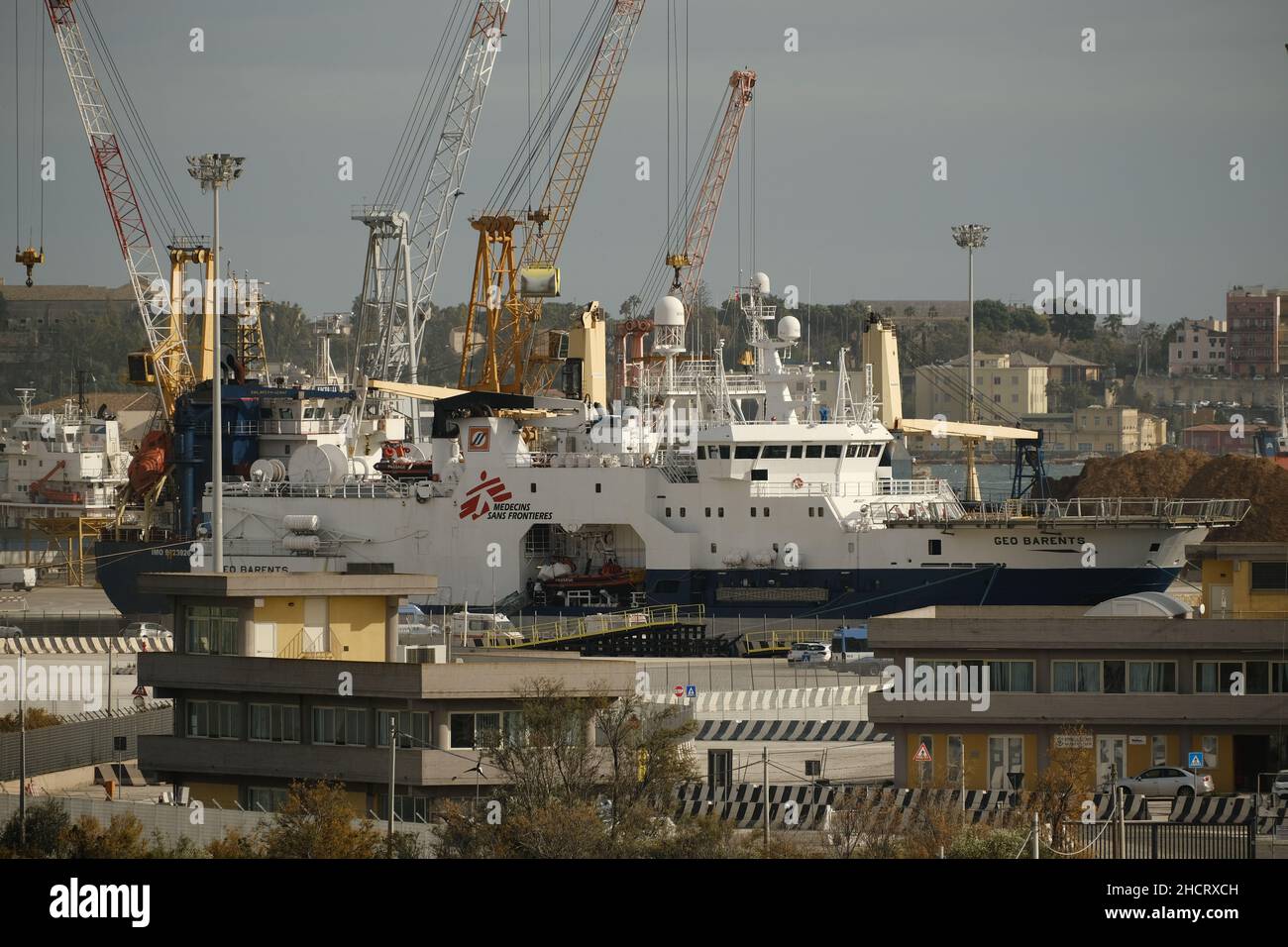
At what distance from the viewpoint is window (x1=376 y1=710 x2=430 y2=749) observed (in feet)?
106

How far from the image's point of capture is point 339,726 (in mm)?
32906

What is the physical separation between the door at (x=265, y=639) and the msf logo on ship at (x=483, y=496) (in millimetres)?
29161

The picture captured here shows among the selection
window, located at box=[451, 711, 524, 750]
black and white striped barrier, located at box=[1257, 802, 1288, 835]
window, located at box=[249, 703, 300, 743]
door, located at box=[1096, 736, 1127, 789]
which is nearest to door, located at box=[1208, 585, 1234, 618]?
door, located at box=[1096, 736, 1127, 789]

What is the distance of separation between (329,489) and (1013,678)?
34.6 metres

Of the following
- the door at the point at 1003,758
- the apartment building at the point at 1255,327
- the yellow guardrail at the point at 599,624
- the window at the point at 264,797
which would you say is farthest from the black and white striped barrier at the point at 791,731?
the apartment building at the point at 1255,327

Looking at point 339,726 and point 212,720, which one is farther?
point 212,720

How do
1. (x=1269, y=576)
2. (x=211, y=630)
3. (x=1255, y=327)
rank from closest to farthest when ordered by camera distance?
(x=211, y=630), (x=1269, y=576), (x=1255, y=327)

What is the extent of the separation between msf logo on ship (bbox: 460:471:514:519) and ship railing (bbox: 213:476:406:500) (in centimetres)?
229

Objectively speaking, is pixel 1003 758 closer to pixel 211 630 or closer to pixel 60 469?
pixel 211 630

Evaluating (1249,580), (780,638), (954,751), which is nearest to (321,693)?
(954,751)

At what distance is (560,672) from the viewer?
107 feet

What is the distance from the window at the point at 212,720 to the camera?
33.8m

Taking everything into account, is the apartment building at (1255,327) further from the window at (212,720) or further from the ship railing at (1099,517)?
the window at (212,720)
